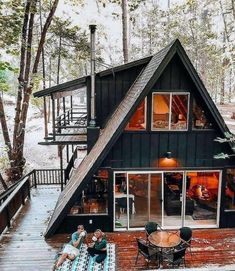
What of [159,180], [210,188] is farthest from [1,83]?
[210,188]

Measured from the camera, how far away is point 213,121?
8.04 meters

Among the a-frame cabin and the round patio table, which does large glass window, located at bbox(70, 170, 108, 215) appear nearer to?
the a-frame cabin

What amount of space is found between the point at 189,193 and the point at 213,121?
7.80 ft

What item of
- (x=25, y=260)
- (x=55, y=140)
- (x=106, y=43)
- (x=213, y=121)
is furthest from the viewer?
(x=106, y=43)

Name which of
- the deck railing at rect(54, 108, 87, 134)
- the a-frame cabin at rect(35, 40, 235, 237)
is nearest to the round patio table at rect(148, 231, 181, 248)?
the a-frame cabin at rect(35, 40, 235, 237)

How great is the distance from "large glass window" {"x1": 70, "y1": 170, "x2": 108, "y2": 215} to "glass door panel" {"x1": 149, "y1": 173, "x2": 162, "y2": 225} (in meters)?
1.38

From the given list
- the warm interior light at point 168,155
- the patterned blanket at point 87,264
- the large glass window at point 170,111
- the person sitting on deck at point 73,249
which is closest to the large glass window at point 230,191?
the warm interior light at point 168,155

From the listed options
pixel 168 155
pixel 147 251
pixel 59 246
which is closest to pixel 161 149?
pixel 168 155

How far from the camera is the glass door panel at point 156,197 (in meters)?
8.52

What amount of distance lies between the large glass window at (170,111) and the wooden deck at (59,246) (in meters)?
3.29

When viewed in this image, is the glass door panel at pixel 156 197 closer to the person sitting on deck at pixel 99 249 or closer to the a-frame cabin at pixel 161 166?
the a-frame cabin at pixel 161 166

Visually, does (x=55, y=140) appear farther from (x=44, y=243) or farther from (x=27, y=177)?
(x=44, y=243)

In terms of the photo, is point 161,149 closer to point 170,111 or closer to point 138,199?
point 170,111

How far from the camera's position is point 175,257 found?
661 centimetres
